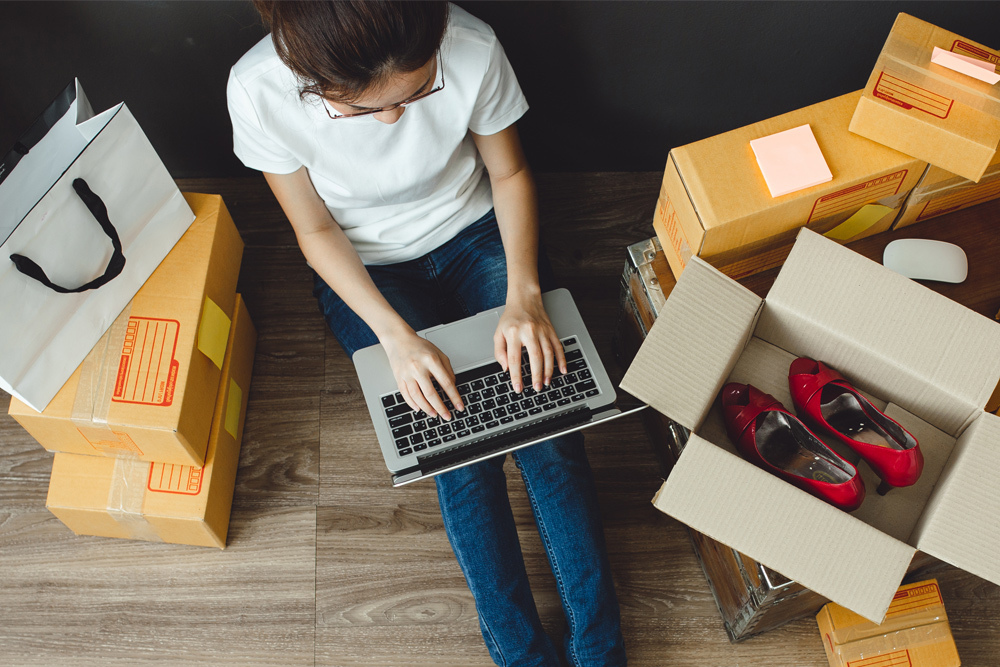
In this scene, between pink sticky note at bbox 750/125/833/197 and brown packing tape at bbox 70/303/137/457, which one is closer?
pink sticky note at bbox 750/125/833/197

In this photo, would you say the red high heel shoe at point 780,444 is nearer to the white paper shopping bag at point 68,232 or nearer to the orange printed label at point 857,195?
the orange printed label at point 857,195

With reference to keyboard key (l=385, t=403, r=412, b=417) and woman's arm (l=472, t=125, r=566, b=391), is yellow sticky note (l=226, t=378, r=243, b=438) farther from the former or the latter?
woman's arm (l=472, t=125, r=566, b=391)

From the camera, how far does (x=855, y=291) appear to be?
917 millimetres

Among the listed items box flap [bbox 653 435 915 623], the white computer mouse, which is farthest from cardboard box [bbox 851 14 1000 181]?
box flap [bbox 653 435 915 623]

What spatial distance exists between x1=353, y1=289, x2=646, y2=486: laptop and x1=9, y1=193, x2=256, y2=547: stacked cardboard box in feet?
0.99

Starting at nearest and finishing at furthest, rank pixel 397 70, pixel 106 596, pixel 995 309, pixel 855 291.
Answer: pixel 397 70
pixel 855 291
pixel 995 309
pixel 106 596

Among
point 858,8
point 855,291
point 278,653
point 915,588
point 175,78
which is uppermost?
point 175,78

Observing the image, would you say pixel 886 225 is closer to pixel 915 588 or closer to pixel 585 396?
pixel 585 396

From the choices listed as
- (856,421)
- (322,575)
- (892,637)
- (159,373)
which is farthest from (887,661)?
(159,373)

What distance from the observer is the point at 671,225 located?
1057 mm

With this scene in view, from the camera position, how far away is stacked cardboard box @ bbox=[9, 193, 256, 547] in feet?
3.70

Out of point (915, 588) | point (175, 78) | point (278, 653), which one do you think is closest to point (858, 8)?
point (915, 588)

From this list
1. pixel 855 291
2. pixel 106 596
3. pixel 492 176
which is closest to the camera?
pixel 855 291

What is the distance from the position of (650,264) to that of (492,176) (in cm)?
30
